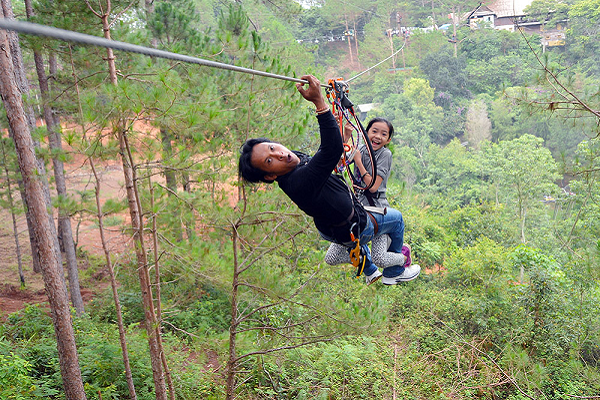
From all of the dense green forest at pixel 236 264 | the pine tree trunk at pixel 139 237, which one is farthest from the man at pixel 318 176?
the pine tree trunk at pixel 139 237

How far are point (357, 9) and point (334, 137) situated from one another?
147ft

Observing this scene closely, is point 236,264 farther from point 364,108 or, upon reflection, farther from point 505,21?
point 505,21

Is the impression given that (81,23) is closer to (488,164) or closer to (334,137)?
(334,137)

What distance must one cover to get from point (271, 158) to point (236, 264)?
2.71 m

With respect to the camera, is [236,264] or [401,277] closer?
[401,277]

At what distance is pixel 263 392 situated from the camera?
6105 millimetres

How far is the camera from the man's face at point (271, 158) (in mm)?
2174

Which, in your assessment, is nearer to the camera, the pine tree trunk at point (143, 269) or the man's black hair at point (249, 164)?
the man's black hair at point (249, 164)

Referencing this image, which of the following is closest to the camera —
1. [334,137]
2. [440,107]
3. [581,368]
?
[334,137]

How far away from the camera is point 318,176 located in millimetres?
2082

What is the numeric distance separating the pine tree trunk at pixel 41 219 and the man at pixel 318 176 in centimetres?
290

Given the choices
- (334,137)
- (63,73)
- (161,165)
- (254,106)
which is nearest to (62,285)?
(161,165)

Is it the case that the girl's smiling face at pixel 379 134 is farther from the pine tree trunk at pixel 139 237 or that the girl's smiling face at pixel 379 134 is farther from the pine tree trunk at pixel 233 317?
the pine tree trunk at pixel 139 237

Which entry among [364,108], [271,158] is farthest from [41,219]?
[364,108]
